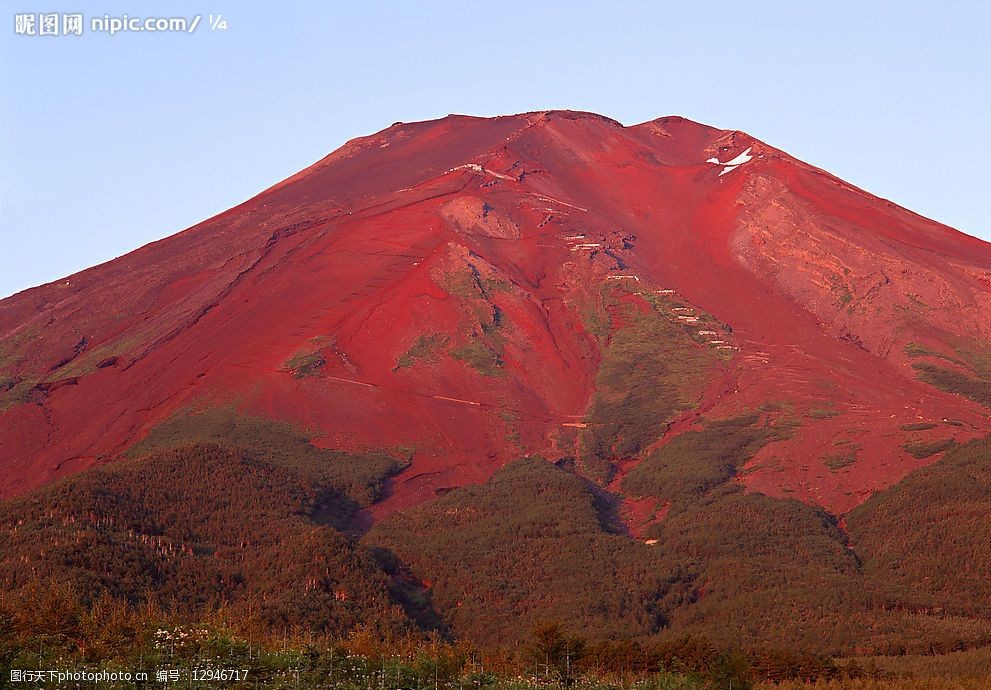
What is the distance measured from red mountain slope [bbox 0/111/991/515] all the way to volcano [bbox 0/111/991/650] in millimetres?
244

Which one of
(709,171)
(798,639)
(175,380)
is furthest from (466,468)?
(709,171)

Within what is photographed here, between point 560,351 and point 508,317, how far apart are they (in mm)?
4640

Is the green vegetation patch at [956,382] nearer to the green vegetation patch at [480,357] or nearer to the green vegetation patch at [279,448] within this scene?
the green vegetation patch at [480,357]

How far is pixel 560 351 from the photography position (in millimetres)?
100250

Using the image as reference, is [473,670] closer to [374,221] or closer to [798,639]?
[798,639]

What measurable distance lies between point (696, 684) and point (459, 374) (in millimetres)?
47299

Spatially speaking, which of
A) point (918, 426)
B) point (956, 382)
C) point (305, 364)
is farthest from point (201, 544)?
point (956, 382)

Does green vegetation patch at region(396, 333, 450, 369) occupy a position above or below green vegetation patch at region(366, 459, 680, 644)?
above

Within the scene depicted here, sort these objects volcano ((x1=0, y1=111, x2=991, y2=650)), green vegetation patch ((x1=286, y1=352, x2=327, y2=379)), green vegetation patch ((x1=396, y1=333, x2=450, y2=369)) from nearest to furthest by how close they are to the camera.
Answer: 1. volcano ((x1=0, y1=111, x2=991, y2=650))
2. green vegetation patch ((x1=286, y1=352, x2=327, y2=379))
3. green vegetation patch ((x1=396, y1=333, x2=450, y2=369))

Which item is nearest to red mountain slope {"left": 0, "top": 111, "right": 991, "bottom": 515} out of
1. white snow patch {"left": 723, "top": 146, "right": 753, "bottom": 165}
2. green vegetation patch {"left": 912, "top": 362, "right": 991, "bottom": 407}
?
green vegetation patch {"left": 912, "top": 362, "right": 991, "bottom": 407}

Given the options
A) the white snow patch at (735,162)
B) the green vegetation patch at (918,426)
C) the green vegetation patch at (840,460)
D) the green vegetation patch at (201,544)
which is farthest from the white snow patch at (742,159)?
the green vegetation patch at (201,544)

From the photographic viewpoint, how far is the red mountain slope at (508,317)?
3487 inches

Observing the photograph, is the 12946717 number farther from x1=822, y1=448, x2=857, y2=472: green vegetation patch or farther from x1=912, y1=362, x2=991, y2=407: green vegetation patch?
x1=912, y1=362, x2=991, y2=407: green vegetation patch

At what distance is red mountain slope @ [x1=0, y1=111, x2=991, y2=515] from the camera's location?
291ft
